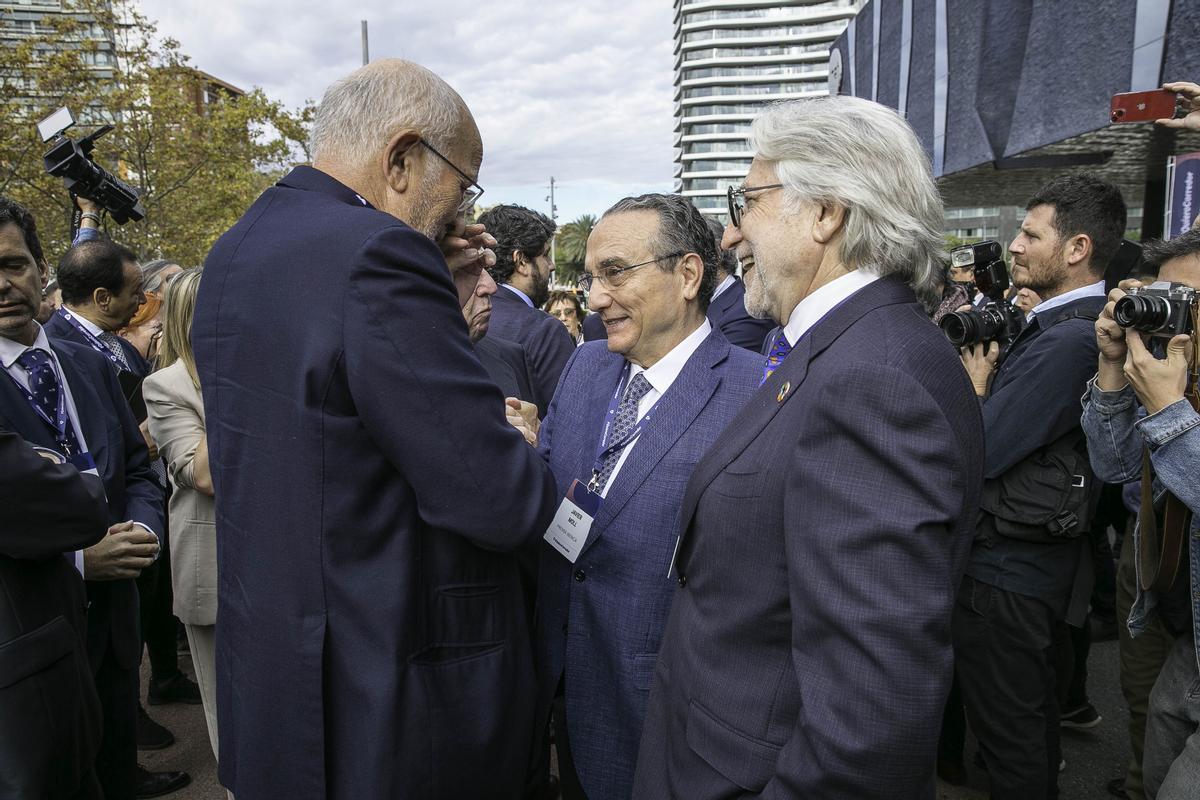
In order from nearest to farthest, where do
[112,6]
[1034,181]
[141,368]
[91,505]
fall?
[91,505]
[141,368]
[1034,181]
[112,6]

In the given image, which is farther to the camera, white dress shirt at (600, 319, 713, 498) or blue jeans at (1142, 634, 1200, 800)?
white dress shirt at (600, 319, 713, 498)

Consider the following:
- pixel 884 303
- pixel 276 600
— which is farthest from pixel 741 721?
pixel 276 600

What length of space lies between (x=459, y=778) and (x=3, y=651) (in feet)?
3.92

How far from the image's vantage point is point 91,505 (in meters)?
1.98

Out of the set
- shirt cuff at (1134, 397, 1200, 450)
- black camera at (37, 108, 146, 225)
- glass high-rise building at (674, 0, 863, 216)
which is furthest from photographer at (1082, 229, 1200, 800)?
glass high-rise building at (674, 0, 863, 216)

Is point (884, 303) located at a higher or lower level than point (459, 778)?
higher

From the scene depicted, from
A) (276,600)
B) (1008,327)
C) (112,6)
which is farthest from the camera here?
(112,6)

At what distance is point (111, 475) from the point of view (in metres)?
2.54

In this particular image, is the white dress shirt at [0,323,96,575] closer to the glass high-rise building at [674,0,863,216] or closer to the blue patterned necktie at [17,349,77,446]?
the blue patterned necktie at [17,349,77,446]

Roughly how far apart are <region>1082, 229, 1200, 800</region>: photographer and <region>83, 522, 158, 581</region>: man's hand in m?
2.97

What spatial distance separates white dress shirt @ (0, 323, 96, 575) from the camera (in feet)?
7.47

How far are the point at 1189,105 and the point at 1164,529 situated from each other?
76.5 inches

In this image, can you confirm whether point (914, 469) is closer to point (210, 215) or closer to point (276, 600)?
point (276, 600)

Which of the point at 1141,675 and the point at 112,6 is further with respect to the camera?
the point at 112,6
